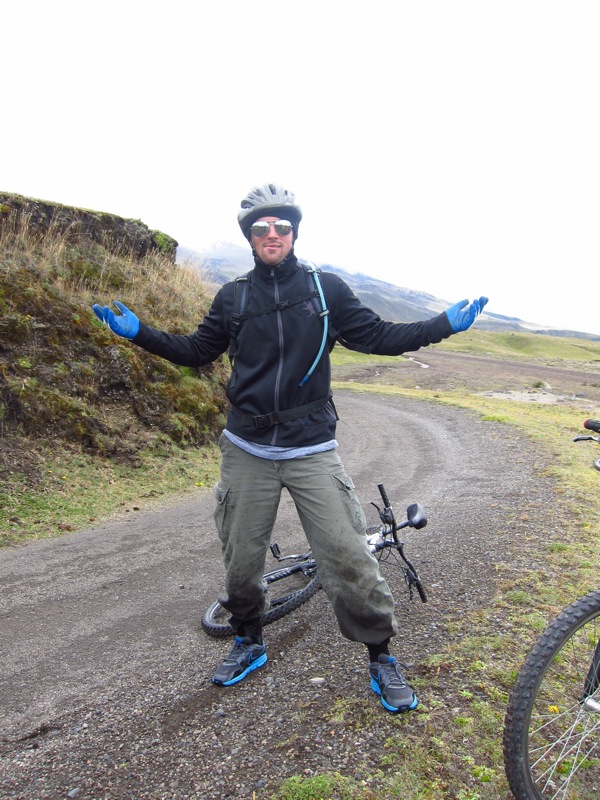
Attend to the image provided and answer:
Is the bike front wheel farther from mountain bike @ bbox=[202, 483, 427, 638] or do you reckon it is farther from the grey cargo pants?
mountain bike @ bbox=[202, 483, 427, 638]

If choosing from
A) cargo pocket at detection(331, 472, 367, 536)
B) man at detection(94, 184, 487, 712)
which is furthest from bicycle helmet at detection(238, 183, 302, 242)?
cargo pocket at detection(331, 472, 367, 536)

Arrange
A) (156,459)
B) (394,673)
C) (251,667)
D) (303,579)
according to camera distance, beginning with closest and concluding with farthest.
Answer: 1. (394,673)
2. (251,667)
3. (303,579)
4. (156,459)

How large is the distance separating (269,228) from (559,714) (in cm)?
331

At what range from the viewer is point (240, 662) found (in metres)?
3.99

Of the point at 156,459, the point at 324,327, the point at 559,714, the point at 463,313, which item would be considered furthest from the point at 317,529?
the point at 156,459

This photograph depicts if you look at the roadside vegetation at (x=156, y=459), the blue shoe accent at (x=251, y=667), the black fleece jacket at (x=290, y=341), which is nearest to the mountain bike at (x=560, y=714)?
the roadside vegetation at (x=156, y=459)

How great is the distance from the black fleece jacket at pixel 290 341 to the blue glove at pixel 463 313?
0.18 ft

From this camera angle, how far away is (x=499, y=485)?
948 cm

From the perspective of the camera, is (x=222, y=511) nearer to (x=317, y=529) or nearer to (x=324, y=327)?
(x=317, y=529)

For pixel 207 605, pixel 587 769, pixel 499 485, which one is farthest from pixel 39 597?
pixel 499 485

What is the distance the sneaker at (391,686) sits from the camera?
3471 mm

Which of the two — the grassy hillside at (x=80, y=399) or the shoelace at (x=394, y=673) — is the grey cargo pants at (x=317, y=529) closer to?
the shoelace at (x=394, y=673)

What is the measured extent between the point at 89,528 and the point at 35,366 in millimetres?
3289

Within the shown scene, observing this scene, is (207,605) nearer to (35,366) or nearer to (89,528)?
(89,528)
